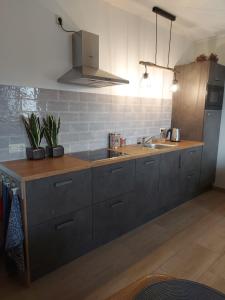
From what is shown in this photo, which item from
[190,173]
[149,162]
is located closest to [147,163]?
[149,162]

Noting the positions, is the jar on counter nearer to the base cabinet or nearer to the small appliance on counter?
the small appliance on counter

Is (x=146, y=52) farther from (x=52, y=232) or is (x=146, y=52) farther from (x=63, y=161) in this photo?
(x=52, y=232)

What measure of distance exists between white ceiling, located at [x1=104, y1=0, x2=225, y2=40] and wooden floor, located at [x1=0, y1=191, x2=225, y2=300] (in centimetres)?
250

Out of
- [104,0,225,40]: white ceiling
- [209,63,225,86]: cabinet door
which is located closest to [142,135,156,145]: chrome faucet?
[209,63,225,86]: cabinet door

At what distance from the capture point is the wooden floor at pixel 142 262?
162 cm

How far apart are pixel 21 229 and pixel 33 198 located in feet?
0.80

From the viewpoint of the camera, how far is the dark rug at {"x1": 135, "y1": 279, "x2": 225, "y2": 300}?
0.77 meters

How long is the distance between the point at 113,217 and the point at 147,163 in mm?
694

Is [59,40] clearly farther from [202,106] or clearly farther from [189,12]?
[202,106]

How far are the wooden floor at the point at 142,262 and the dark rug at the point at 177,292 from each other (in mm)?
945

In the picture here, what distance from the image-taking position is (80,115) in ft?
7.88

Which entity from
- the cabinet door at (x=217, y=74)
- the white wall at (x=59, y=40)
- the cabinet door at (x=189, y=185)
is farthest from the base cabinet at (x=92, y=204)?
the cabinet door at (x=217, y=74)

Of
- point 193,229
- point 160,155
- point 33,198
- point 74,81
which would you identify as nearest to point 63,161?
point 33,198

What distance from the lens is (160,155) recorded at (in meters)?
2.53
